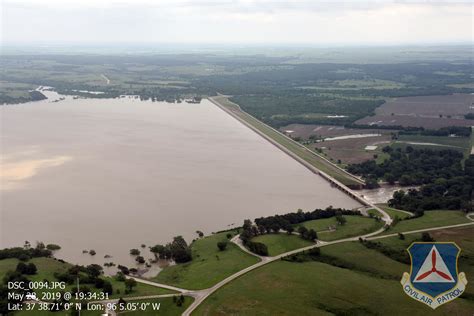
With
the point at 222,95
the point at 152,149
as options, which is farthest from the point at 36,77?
the point at 152,149

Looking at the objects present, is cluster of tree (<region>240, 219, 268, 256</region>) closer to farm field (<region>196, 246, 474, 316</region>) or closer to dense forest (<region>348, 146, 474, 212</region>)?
farm field (<region>196, 246, 474, 316</region>)

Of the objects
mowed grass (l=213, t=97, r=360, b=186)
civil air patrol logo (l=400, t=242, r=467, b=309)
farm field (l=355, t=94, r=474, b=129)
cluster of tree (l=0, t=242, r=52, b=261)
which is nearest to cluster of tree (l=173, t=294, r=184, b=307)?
cluster of tree (l=0, t=242, r=52, b=261)

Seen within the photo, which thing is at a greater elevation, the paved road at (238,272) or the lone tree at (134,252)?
the lone tree at (134,252)

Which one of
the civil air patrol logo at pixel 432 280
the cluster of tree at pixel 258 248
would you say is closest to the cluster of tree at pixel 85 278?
the cluster of tree at pixel 258 248

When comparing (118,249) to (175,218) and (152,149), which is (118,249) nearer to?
(175,218)

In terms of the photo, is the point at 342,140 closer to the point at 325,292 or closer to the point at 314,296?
the point at 325,292

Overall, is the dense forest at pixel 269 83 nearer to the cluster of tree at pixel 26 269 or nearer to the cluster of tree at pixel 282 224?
the cluster of tree at pixel 282 224
